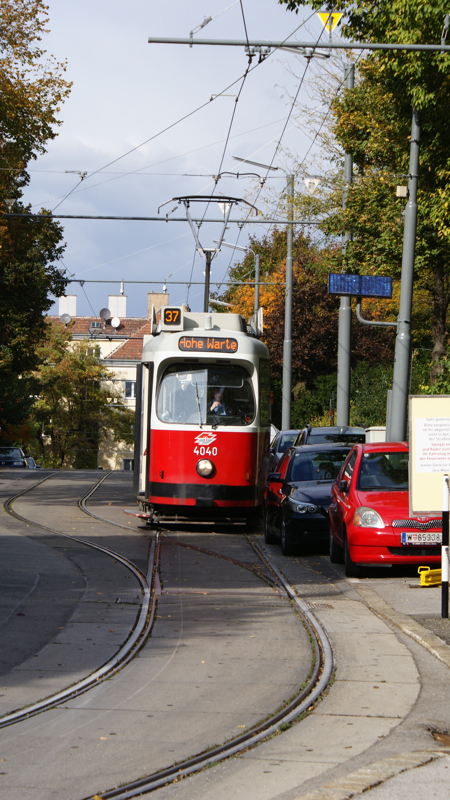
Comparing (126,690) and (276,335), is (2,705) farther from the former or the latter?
(276,335)

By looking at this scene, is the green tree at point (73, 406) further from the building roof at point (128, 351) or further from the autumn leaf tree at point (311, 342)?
the autumn leaf tree at point (311, 342)

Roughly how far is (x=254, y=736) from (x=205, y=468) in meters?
10.9

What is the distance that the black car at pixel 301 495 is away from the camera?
1425 centimetres

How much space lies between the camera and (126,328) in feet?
291

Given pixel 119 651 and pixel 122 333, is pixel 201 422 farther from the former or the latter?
pixel 122 333

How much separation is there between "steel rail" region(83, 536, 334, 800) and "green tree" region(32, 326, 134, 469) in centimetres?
6236

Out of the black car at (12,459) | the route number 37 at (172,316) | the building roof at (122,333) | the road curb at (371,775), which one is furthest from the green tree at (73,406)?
the road curb at (371,775)

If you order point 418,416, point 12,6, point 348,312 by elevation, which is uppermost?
point 12,6

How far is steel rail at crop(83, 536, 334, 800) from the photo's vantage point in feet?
16.0

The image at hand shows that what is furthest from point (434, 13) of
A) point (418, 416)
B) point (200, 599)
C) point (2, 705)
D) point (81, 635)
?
point (2, 705)

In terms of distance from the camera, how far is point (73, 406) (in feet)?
237

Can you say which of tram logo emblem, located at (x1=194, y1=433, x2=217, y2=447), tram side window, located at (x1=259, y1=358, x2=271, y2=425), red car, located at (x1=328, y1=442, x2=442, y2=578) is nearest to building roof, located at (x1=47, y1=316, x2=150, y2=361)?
tram side window, located at (x1=259, y1=358, x2=271, y2=425)

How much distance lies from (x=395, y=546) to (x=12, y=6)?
52.8 ft

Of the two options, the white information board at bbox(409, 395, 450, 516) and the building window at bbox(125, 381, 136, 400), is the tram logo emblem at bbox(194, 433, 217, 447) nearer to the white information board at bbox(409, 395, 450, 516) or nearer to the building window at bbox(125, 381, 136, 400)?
the white information board at bbox(409, 395, 450, 516)
